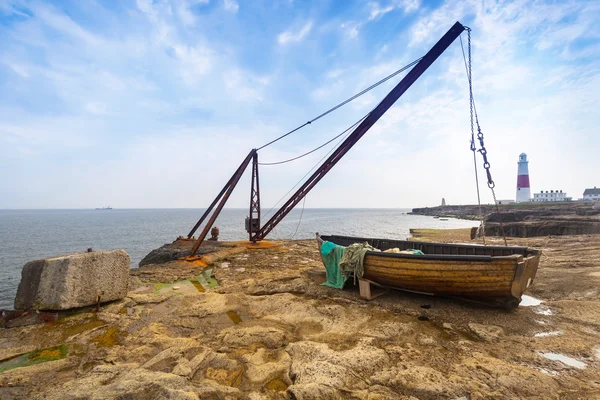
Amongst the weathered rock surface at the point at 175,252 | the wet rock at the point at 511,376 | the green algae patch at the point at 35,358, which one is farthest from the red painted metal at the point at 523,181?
the green algae patch at the point at 35,358

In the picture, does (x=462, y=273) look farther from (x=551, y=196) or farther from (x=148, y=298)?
(x=551, y=196)

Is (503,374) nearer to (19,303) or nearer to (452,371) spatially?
(452,371)

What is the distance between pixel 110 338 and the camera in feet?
16.6

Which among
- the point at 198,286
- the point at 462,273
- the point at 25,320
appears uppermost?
the point at 462,273

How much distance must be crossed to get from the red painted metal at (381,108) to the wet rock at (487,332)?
8605 millimetres

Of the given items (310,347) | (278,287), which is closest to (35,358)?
(310,347)

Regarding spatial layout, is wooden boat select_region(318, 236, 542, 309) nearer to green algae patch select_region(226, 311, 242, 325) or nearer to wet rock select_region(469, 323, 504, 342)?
wet rock select_region(469, 323, 504, 342)

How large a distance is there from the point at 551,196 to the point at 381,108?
121035 mm

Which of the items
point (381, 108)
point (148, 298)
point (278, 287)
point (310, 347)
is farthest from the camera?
point (381, 108)

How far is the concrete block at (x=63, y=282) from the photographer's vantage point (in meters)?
5.92

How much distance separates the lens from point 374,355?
4129mm

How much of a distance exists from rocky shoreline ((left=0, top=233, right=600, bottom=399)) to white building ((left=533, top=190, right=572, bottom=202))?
119 m

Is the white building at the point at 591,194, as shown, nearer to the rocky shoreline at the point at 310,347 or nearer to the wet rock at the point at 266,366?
the rocky shoreline at the point at 310,347

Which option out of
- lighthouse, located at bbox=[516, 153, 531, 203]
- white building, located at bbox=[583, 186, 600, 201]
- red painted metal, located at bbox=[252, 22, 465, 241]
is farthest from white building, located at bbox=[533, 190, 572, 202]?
red painted metal, located at bbox=[252, 22, 465, 241]
